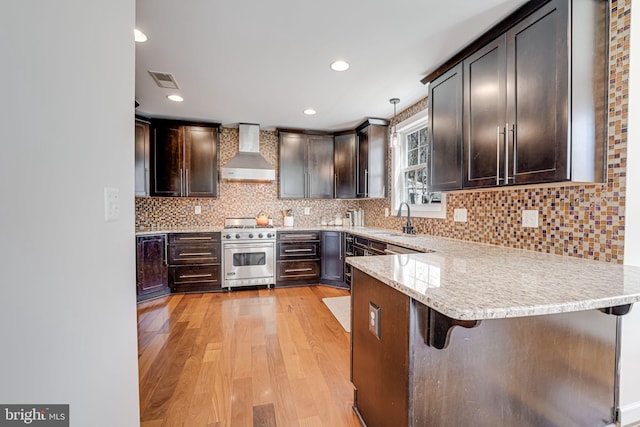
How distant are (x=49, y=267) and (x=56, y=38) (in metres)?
0.60

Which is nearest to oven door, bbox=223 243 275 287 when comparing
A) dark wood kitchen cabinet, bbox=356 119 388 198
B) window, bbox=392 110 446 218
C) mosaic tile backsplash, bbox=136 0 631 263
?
dark wood kitchen cabinet, bbox=356 119 388 198

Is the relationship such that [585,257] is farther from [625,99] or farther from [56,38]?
[56,38]

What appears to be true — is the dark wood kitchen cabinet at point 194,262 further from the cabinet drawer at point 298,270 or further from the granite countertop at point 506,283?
the granite countertop at point 506,283

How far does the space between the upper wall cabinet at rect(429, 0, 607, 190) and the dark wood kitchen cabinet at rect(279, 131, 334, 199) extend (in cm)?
268

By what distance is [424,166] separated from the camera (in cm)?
329

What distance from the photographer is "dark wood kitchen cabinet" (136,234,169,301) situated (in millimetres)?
3303

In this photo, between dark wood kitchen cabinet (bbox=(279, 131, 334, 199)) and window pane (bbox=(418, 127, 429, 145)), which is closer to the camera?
window pane (bbox=(418, 127, 429, 145))

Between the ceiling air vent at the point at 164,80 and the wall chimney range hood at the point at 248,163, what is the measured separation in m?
1.38

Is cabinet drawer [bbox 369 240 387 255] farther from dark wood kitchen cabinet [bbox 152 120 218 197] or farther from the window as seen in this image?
dark wood kitchen cabinet [bbox 152 120 218 197]

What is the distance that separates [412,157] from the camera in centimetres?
360

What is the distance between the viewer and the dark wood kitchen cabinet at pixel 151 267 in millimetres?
3303

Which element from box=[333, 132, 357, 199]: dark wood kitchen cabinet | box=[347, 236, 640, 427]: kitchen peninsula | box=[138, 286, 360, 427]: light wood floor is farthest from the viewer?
box=[333, 132, 357, 199]: dark wood kitchen cabinet

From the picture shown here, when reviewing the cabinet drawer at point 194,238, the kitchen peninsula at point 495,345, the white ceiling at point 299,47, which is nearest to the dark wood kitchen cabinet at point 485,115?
the white ceiling at point 299,47

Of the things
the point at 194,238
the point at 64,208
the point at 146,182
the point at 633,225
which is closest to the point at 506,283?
the point at 633,225
